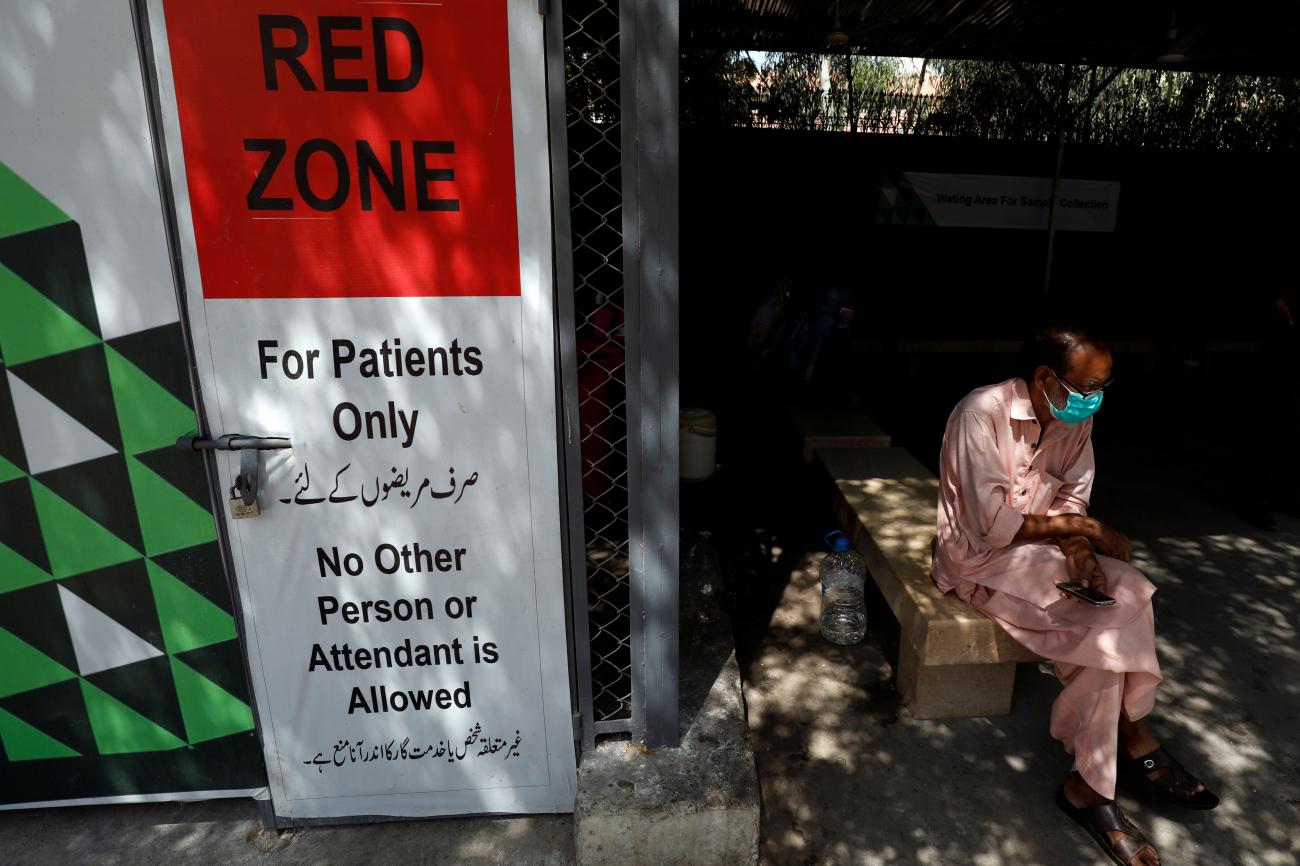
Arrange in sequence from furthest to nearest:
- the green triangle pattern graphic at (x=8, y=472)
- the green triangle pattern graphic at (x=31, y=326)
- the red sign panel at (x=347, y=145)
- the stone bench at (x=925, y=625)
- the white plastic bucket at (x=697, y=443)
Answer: the white plastic bucket at (x=697, y=443)
the stone bench at (x=925, y=625)
the green triangle pattern graphic at (x=8, y=472)
the green triangle pattern graphic at (x=31, y=326)
the red sign panel at (x=347, y=145)

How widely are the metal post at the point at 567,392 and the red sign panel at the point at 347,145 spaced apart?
106 mm

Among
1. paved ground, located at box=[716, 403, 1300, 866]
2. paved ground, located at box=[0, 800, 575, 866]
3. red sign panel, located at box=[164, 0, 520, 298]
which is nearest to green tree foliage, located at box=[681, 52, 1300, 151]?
paved ground, located at box=[716, 403, 1300, 866]

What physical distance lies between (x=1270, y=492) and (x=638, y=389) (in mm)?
4672

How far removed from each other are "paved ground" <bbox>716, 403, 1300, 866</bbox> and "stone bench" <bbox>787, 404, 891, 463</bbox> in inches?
32.3

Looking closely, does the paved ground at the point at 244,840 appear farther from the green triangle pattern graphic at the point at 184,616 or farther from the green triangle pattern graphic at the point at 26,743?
the green triangle pattern graphic at the point at 184,616

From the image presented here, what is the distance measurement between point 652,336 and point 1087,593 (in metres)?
1.51

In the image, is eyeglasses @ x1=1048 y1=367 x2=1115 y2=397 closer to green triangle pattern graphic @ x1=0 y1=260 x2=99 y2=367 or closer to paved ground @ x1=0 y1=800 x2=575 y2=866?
paved ground @ x1=0 y1=800 x2=575 y2=866

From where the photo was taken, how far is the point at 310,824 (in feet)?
Result: 7.57

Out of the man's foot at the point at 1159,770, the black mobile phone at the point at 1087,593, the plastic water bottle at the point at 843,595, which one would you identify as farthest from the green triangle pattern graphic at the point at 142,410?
the man's foot at the point at 1159,770

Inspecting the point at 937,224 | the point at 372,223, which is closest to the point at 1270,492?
the point at 937,224

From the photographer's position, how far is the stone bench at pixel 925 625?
8.38 ft

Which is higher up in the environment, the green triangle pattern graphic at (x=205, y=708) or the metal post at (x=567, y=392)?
the metal post at (x=567, y=392)

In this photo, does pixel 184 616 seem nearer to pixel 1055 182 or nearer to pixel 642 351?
pixel 642 351

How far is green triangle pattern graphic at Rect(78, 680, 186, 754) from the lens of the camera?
2180 mm
